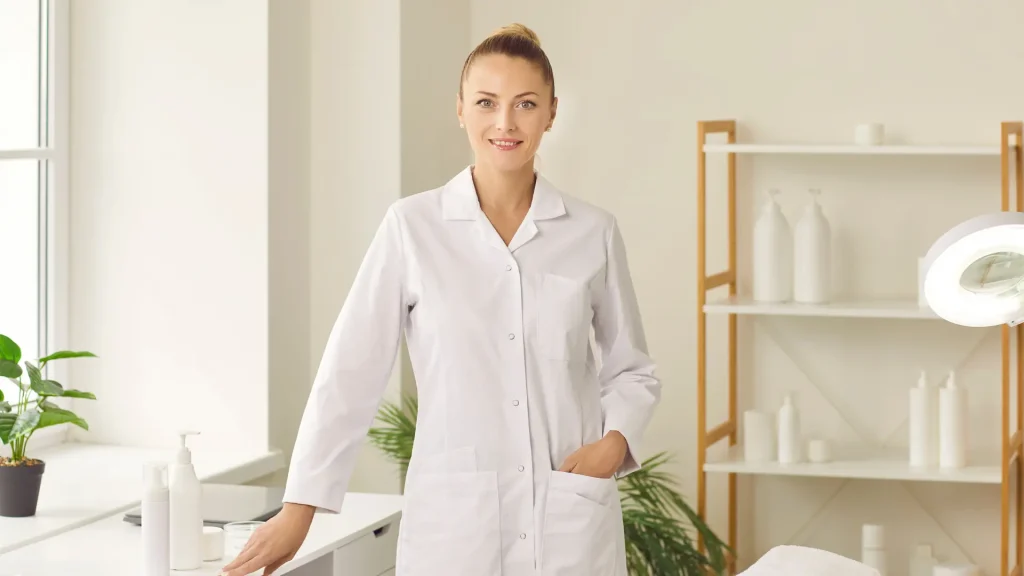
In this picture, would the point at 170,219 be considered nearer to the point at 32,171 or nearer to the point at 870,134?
the point at 32,171

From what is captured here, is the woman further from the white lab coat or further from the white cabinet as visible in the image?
the white cabinet

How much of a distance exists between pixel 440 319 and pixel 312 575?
795 mm

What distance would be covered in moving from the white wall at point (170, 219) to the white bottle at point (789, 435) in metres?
1.27

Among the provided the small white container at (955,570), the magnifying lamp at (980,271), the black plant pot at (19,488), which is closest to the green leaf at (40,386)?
the black plant pot at (19,488)

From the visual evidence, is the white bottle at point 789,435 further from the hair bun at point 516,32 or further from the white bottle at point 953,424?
the hair bun at point 516,32

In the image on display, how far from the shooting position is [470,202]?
5.68 ft

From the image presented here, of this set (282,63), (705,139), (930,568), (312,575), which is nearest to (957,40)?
(705,139)

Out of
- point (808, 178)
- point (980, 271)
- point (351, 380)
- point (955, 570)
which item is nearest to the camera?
point (980, 271)

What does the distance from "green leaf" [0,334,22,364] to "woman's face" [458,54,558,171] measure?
3.64 ft

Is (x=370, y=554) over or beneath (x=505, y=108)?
beneath

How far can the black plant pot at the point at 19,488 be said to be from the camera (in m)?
2.34

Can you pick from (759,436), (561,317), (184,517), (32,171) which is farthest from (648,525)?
(32,171)

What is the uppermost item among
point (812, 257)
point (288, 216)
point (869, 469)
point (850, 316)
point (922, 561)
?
point (288, 216)

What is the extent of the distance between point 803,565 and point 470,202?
643mm
